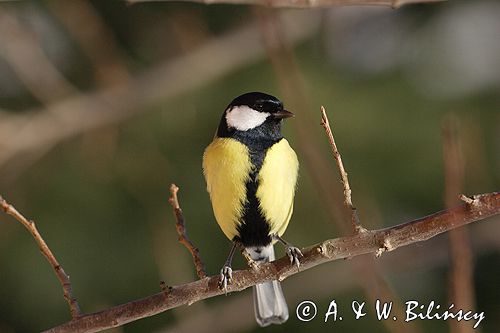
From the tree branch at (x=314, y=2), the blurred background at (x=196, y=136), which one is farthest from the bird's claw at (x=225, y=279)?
the blurred background at (x=196, y=136)

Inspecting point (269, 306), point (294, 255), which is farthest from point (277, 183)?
point (269, 306)

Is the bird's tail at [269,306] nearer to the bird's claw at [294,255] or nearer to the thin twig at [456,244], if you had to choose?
the bird's claw at [294,255]

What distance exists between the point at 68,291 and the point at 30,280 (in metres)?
2.29

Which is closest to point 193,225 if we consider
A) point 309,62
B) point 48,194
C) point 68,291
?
point 48,194

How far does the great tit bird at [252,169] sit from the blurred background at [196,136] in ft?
5.02

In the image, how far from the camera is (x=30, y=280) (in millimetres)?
4230

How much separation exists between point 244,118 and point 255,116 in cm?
5

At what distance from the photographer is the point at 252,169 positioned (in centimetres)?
222

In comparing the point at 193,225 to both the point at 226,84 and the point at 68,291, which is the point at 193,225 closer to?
the point at 226,84

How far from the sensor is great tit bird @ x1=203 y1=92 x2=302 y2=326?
7.27 feet

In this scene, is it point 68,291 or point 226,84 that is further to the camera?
point 226,84

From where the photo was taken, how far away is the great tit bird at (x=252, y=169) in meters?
2.21

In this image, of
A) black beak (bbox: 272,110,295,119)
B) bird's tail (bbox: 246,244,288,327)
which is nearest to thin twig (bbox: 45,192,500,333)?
black beak (bbox: 272,110,295,119)

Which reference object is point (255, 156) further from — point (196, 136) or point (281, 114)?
point (196, 136)
